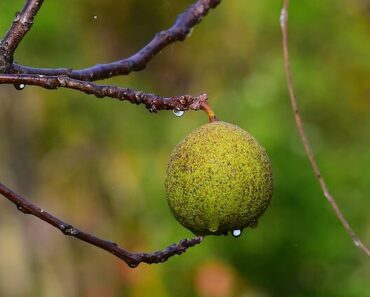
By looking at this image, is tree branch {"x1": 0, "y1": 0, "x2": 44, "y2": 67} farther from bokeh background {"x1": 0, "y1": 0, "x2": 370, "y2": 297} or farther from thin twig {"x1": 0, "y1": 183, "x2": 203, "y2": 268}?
bokeh background {"x1": 0, "y1": 0, "x2": 370, "y2": 297}

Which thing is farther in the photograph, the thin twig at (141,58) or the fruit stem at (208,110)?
the thin twig at (141,58)

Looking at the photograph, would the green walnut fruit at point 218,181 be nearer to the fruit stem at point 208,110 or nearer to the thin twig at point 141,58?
the fruit stem at point 208,110

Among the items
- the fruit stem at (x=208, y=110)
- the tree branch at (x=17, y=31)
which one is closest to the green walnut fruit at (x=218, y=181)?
the fruit stem at (x=208, y=110)

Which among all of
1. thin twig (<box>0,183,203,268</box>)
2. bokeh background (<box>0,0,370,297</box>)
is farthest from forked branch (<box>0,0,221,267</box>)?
bokeh background (<box>0,0,370,297</box>)

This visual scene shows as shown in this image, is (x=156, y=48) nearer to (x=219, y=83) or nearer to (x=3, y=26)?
(x=3, y=26)

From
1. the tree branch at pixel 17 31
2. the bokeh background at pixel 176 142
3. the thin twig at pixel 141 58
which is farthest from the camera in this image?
the bokeh background at pixel 176 142

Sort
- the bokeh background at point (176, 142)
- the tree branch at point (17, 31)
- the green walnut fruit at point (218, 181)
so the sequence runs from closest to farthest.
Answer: the green walnut fruit at point (218, 181) < the tree branch at point (17, 31) < the bokeh background at point (176, 142)
